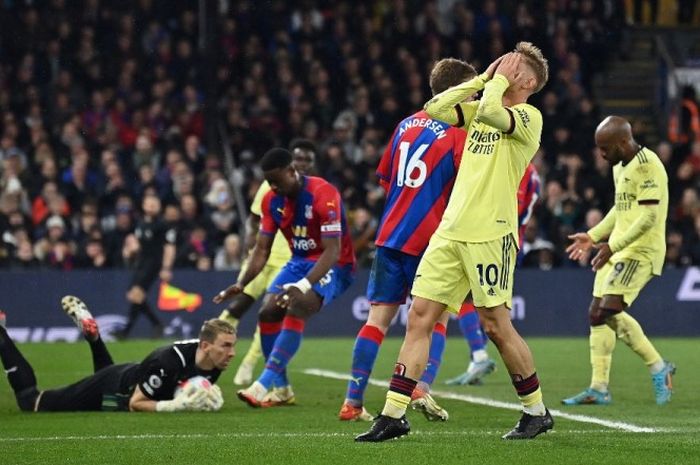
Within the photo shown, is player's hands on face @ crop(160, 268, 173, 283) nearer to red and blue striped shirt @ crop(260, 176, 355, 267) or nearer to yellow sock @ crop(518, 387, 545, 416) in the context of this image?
red and blue striped shirt @ crop(260, 176, 355, 267)

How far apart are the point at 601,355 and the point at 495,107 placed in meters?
4.10

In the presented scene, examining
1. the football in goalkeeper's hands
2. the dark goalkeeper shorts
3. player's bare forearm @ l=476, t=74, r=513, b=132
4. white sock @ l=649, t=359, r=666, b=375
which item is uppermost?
player's bare forearm @ l=476, t=74, r=513, b=132

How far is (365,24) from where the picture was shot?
28359 millimetres

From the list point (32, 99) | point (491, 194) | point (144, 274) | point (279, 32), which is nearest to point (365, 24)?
point (279, 32)

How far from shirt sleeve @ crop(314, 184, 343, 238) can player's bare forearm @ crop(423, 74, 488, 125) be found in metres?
2.68

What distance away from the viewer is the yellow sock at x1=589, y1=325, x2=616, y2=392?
39.3 feet

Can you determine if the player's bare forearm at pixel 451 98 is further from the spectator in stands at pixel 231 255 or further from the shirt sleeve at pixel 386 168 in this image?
the spectator in stands at pixel 231 255

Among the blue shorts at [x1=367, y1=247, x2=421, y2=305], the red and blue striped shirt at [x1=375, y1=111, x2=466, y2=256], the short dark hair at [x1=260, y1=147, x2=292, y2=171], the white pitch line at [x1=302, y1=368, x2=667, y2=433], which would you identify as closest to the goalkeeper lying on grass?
the short dark hair at [x1=260, y1=147, x2=292, y2=171]

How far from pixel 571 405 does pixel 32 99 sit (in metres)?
15.8

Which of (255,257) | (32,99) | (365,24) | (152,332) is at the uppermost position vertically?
(365,24)

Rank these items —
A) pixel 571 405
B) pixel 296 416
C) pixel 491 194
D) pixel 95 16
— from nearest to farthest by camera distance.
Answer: pixel 491 194, pixel 296 416, pixel 571 405, pixel 95 16

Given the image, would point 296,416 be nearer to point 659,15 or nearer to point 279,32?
point 279,32

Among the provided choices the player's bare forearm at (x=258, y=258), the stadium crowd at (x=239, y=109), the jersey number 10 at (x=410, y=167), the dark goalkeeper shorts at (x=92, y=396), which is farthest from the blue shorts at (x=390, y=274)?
the stadium crowd at (x=239, y=109)

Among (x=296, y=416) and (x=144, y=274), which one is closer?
(x=296, y=416)
